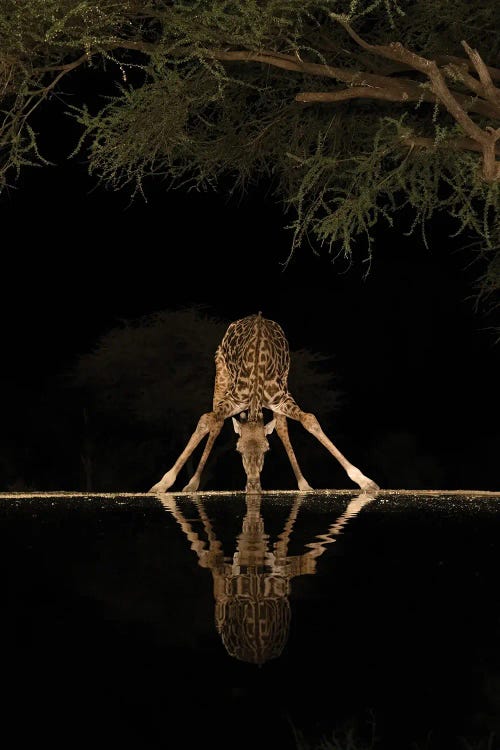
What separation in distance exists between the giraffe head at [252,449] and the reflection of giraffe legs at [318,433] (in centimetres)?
85

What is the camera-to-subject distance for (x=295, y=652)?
14.4 feet

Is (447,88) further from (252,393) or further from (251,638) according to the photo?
(251,638)

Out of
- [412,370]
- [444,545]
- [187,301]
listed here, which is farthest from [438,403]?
[444,545]

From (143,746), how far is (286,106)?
10658 millimetres

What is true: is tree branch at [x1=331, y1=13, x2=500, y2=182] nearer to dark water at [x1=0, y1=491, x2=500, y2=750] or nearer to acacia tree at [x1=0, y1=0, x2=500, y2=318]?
acacia tree at [x1=0, y1=0, x2=500, y2=318]

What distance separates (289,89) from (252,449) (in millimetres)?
4193

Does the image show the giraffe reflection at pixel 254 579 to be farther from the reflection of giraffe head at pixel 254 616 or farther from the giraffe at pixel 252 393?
the giraffe at pixel 252 393

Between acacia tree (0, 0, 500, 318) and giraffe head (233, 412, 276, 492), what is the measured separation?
2.08 metres

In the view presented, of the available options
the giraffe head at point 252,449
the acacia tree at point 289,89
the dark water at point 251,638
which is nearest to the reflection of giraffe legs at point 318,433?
the giraffe head at point 252,449

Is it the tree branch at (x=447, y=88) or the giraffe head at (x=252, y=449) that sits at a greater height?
the tree branch at (x=447, y=88)

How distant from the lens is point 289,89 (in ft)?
46.6

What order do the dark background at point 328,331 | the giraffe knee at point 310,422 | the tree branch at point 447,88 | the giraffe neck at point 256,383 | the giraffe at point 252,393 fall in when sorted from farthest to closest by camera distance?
1. the dark background at point 328,331
2. the giraffe knee at point 310,422
3. the giraffe neck at point 256,383
4. the giraffe at point 252,393
5. the tree branch at point 447,88

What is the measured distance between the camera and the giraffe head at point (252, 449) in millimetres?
12688

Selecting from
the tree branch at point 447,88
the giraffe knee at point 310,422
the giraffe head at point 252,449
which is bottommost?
the giraffe head at point 252,449
